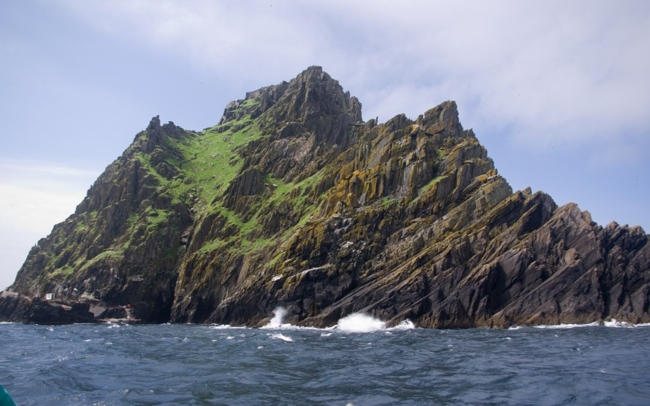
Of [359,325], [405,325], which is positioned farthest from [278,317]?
[405,325]

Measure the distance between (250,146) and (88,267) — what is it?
5053 centimetres

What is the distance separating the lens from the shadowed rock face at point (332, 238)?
5688cm

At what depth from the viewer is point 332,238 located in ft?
244

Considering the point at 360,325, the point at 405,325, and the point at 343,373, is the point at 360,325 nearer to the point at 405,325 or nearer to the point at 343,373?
the point at 405,325

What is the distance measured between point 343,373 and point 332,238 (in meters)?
50.1

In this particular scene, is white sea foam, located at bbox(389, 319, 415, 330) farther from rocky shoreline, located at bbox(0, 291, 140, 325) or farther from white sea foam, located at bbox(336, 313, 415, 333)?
rocky shoreline, located at bbox(0, 291, 140, 325)

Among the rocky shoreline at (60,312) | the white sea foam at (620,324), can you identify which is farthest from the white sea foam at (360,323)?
the rocky shoreline at (60,312)

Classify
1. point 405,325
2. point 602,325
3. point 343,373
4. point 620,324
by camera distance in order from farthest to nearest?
1. point 405,325
2. point 620,324
3. point 602,325
4. point 343,373

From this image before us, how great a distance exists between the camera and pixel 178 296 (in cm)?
8725

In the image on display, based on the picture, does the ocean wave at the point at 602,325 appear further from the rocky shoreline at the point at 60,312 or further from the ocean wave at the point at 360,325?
the rocky shoreline at the point at 60,312

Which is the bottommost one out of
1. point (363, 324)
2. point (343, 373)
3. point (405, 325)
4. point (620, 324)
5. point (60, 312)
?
point (60, 312)

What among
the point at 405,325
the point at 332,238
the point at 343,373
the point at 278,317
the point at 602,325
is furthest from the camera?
the point at 332,238

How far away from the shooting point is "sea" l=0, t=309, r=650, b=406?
18938mm

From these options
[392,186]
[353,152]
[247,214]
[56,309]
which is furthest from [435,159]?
[56,309]
